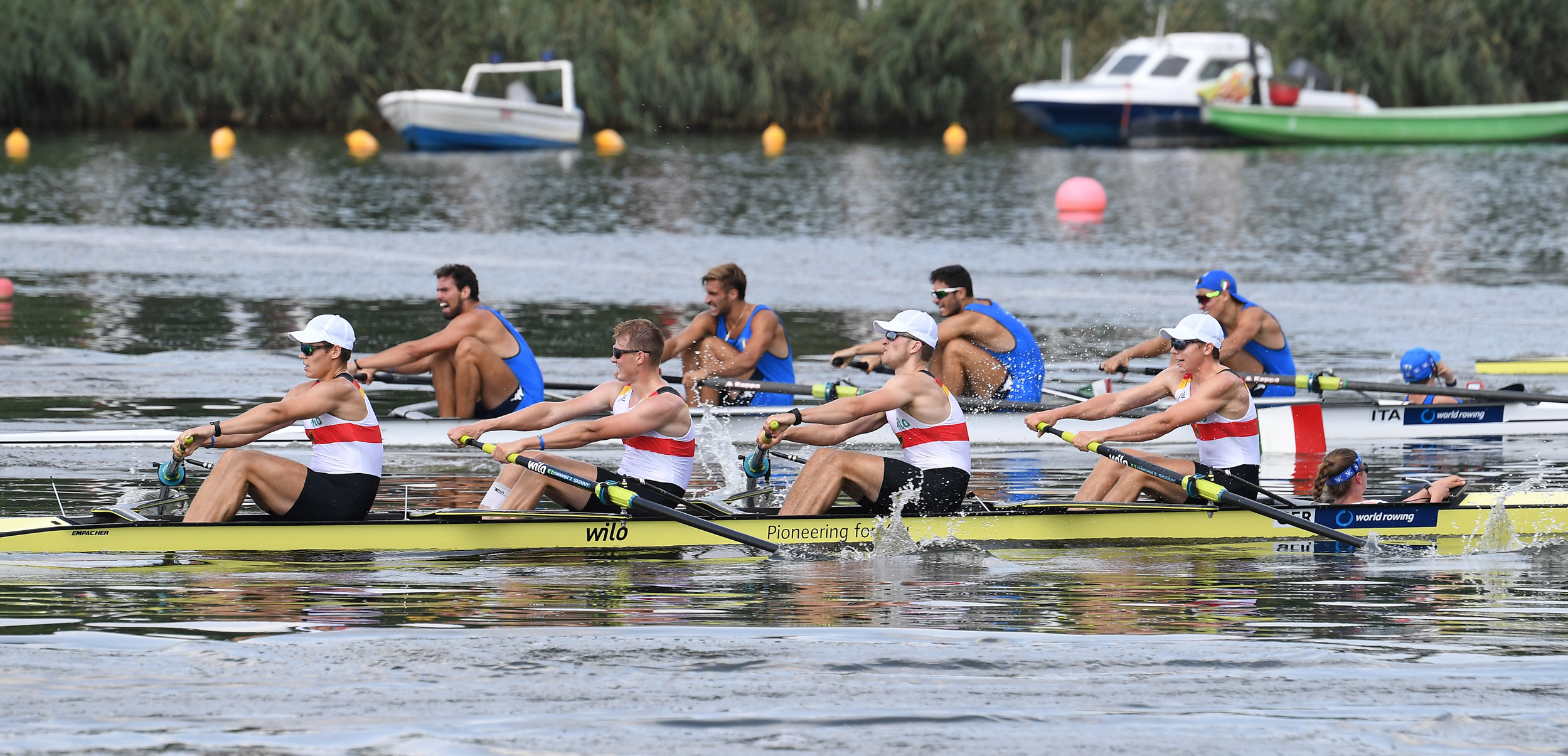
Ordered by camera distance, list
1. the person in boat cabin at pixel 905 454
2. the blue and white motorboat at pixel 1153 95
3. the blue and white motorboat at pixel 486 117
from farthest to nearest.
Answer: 1. the blue and white motorboat at pixel 1153 95
2. the blue and white motorboat at pixel 486 117
3. the person in boat cabin at pixel 905 454

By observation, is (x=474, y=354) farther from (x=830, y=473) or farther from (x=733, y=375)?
(x=830, y=473)

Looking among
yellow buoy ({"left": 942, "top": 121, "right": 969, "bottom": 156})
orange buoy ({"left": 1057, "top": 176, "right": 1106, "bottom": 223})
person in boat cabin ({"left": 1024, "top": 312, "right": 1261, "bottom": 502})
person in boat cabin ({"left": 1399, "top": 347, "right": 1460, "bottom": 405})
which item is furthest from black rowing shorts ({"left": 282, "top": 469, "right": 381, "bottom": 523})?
yellow buoy ({"left": 942, "top": 121, "right": 969, "bottom": 156})

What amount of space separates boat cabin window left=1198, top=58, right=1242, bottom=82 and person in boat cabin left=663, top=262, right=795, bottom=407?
33037mm

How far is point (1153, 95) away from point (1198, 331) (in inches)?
1385

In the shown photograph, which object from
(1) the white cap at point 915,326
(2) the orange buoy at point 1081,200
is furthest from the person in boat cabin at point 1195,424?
(2) the orange buoy at point 1081,200

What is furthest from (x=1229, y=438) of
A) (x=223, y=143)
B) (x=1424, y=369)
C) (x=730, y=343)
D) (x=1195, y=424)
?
(x=223, y=143)

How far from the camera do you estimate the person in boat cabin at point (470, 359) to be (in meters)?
12.2

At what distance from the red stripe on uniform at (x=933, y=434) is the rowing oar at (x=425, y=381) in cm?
368

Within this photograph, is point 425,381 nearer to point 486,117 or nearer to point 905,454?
point 905,454

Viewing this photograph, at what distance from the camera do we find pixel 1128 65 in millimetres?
44969

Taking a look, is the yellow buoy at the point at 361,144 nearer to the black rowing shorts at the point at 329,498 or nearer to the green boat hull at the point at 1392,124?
the green boat hull at the point at 1392,124

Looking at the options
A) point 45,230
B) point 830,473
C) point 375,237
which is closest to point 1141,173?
point 375,237

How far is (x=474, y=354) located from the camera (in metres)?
12.3

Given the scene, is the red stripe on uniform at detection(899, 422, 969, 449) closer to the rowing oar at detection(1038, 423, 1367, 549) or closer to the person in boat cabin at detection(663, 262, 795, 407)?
the rowing oar at detection(1038, 423, 1367, 549)
